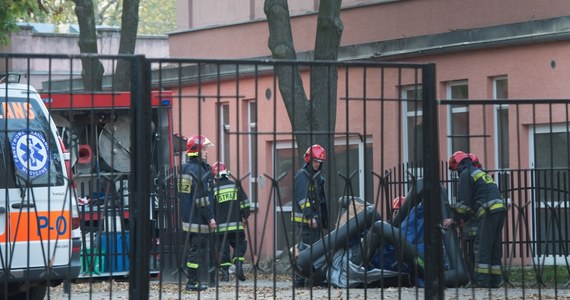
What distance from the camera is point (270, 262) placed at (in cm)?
984

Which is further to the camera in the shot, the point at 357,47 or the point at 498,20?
the point at 357,47

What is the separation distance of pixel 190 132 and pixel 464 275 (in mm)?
11668

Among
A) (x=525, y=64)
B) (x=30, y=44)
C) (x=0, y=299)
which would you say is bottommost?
(x=0, y=299)

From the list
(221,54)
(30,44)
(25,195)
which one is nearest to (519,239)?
(25,195)

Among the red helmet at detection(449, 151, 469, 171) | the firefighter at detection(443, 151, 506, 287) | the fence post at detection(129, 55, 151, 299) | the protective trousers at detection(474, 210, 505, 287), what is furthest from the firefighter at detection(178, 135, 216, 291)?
the red helmet at detection(449, 151, 469, 171)

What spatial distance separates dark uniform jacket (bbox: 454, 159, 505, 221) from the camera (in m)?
9.97

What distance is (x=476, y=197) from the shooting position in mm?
10055

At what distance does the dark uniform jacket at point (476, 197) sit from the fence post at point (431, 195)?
1.21 metres

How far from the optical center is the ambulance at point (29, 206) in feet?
27.5

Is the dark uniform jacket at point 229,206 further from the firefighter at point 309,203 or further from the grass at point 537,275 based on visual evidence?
the grass at point 537,275

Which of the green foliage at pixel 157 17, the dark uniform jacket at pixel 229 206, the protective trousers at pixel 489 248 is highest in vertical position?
the green foliage at pixel 157 17

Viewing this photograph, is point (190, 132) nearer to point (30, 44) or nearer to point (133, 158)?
point (133, 158)

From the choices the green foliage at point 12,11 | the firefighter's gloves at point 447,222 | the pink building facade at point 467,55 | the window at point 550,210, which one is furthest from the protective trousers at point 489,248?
the green foliage at point 12,11

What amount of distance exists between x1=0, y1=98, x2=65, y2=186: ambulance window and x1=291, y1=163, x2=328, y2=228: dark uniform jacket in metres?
1.75
